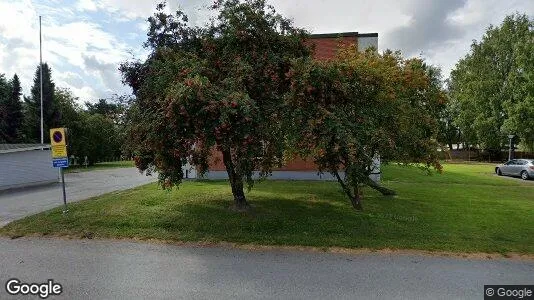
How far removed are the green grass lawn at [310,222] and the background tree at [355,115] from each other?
1168 mm

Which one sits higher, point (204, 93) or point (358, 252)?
point (204, 93)

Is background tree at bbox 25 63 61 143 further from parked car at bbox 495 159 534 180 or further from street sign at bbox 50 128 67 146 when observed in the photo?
parked car at bbox 495 159 534 180

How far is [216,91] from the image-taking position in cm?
839

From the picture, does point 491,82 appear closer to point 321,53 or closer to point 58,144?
point 321,53

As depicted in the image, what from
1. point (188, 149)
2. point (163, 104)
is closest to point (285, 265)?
point (188, 149)

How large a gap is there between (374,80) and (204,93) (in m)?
4.29

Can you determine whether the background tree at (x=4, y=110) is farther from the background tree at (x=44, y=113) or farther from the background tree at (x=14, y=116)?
the background tree at (x=44, y=113)

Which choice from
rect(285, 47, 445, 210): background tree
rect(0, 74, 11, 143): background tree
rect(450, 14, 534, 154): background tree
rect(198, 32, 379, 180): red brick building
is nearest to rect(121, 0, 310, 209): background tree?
rect(285, 47, 445, 210): background tree

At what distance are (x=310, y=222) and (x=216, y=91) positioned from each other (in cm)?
382

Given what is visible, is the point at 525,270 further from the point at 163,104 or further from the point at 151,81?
the point at 151,81

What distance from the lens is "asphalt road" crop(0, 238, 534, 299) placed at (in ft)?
17.3

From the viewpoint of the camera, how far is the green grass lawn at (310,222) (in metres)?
8.05

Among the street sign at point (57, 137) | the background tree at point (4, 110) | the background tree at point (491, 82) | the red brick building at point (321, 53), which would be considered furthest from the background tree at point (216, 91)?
the background tree at point (491, 82)

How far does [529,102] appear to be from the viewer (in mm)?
33500
